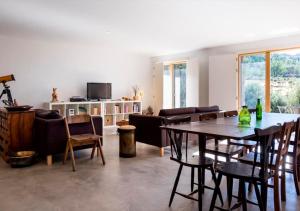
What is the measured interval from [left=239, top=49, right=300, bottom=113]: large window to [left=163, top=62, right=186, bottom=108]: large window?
1.99 meters

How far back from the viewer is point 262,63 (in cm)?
619

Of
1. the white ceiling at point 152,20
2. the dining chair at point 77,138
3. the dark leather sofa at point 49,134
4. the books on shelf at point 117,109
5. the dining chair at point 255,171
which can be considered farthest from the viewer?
the books on shelf at point 117,109

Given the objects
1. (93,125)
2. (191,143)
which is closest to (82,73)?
(93,125)

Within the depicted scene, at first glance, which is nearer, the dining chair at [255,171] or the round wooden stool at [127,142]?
the dining chair at [255,171]

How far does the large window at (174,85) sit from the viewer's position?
8.08m

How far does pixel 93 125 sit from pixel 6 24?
8.66 feet

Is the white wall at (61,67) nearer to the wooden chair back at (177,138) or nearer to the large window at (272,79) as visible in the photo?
the large window at (272,79)

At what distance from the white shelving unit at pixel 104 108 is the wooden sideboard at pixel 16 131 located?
6.17 feet

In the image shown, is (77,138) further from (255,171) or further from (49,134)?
(255,171)

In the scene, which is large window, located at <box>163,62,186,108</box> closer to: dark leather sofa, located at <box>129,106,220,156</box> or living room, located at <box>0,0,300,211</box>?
living room, located at <box>0,0,300,211</box>

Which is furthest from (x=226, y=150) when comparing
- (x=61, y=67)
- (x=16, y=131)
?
(x=61, y=67)

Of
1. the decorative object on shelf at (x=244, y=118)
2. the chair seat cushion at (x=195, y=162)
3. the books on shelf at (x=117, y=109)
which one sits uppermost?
the decorative object on shelf at (x=244, y=118)

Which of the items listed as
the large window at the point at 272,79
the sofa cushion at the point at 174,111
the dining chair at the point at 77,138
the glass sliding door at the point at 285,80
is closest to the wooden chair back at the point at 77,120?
the dining chair at the point at 77,138

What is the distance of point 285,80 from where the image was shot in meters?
5.86
